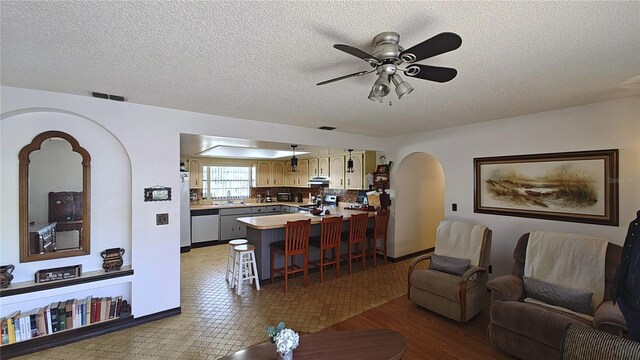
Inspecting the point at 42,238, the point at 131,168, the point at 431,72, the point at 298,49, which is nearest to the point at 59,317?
the point at 42,238

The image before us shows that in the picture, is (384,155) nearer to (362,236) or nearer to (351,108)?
(362,236)

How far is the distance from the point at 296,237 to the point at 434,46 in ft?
9.77

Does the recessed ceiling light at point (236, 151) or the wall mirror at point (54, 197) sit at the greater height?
the recessed ceiling light at point (236, 151)

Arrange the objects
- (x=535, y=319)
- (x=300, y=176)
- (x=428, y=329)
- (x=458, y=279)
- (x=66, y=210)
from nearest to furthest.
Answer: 1. (x=535, y=319)
2. (x=66, y=210)
3. (x=428, y=329)
4. (x=458, y=279)
5. (x=300, y=176)

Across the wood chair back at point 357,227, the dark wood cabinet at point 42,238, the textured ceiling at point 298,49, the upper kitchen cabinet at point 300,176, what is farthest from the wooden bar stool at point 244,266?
the upper kitchen cabinet at point 300,176

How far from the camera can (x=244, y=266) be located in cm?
394

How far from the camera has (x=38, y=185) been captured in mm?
2592

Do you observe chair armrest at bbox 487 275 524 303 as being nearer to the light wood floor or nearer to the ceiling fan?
the light wood floor

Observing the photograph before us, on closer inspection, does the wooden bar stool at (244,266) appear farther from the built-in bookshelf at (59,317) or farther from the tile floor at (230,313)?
the built-in bookshelf at (59,317)

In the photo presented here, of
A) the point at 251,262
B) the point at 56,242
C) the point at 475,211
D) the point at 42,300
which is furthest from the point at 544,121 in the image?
the point at 42,300

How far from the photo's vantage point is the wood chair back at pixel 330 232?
13.1 ft

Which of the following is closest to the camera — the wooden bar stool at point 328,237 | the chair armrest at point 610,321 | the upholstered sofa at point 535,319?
the chair armrest at point 610,321

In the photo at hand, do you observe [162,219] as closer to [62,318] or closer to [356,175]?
[62,318]

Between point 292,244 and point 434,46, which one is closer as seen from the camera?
point 434,46
